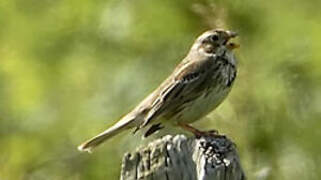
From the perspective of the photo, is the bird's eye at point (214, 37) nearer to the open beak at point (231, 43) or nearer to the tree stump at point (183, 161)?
the open beak at point (231, 43)

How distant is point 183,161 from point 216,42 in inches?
120

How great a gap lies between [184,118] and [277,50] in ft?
5.01

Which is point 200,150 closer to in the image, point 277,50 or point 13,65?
point 277,50

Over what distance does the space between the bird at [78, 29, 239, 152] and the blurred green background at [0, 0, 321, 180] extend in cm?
98

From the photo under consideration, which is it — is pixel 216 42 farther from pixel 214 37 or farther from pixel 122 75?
pixel 122 75

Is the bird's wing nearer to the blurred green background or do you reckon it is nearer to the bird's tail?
the bird's tail

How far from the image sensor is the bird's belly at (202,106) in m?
7.77

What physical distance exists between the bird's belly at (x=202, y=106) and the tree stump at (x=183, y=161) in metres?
2.49

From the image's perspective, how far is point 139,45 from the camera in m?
9.90

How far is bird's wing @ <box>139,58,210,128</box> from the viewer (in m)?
7.86

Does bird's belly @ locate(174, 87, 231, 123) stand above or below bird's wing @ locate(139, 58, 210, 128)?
below

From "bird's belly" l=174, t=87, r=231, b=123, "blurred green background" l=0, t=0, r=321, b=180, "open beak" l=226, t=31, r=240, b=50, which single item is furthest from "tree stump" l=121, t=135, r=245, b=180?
"blurred green background" l=0, t=0, r=321, b=180

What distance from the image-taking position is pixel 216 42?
8.09m

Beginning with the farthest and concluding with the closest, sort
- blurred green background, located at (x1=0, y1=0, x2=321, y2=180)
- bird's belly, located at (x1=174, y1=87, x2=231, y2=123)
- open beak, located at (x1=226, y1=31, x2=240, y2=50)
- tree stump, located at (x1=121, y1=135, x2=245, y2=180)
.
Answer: blurred green background, located at (x1=0, y1=0, x2=321, y2=180)
open beak, located at (x1=226, y1=31, x2=240, y2=50)
bird's belly, located at (x1=174, y1=87, x2=231, y2=123)
tree stump, located at (x1=121, y1=135, x2=245, y2=180)
